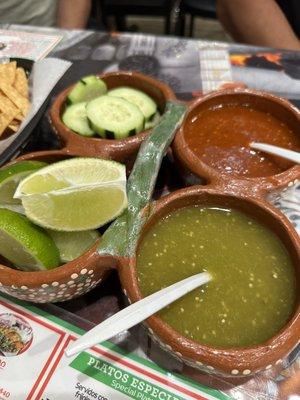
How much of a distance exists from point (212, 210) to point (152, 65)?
906 mm

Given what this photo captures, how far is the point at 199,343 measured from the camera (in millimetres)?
799

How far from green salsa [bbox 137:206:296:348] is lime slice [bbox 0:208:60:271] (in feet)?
0.63

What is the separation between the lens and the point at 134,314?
78cm

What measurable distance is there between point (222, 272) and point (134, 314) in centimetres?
23

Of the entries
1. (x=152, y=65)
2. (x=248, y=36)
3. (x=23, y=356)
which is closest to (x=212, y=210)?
(x=23, y=356)

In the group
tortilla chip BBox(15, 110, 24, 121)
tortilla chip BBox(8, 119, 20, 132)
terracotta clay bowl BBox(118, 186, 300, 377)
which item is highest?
tortilla chip BBox(15, 110, 24, 121)

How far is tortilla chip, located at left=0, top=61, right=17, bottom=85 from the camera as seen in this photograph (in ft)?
4.46

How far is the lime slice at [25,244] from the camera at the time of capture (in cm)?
88

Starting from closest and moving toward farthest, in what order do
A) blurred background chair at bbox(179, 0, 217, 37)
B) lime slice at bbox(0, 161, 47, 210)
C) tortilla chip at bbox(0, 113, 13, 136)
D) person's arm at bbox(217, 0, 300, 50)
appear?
lime slice at bbox(0, 161, 47, 210) < tortilla chip at bbox(0, 113, 13, 136) < person's arm at bbox(217, 0, 300, 50) < blurred background chair at bbox(179, 0, 217, 37)

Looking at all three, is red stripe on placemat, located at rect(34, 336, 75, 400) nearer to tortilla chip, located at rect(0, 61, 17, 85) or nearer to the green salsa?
the green salsa

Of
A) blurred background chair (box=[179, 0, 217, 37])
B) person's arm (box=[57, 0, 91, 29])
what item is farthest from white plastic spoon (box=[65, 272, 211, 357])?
blurred background chair (box=[179, 0, 217, 37])

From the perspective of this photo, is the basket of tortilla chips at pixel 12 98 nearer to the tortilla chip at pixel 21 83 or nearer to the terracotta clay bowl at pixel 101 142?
the tortilla chip at pixel 21 83

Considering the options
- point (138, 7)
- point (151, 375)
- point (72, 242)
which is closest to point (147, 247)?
point (72, 242)

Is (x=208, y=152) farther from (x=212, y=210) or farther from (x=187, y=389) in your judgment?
(x=187, y=389)
